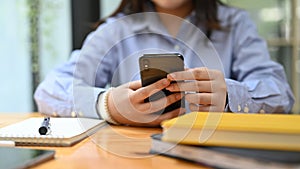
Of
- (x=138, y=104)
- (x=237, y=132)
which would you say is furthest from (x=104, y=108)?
(x=237, y=132)

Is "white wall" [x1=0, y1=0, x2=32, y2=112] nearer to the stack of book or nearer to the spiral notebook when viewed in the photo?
the spiral notebook

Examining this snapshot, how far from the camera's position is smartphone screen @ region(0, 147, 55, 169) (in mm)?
497

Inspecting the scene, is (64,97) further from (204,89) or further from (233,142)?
(233,142)

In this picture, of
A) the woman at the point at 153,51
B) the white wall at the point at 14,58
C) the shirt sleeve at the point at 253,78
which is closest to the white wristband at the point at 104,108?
the woman at the point at 153,51

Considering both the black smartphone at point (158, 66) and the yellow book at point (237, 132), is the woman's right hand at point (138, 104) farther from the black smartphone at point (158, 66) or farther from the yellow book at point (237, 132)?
the yellow book at point (237, 132)

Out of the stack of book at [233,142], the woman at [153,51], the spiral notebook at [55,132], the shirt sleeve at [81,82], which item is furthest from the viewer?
the shirt sleeve at [81,82]

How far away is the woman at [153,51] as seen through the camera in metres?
0.82

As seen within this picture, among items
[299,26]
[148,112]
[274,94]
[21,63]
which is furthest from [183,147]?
[299,26]

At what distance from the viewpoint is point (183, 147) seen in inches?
20.1

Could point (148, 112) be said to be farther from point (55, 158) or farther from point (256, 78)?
point (256, 78)

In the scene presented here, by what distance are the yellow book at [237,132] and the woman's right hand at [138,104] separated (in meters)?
0.17

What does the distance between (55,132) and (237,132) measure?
35cm

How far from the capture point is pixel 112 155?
Result: 58cm

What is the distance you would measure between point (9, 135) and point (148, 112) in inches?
10.2
